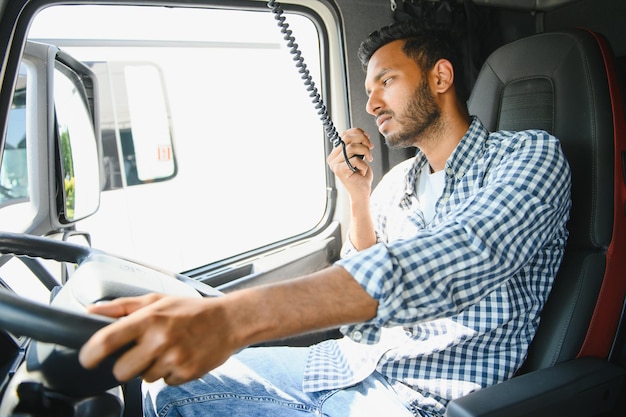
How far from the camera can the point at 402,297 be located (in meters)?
0.80

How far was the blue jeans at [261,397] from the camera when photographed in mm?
1229

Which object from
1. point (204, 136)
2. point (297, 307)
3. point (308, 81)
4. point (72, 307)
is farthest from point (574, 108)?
point (204, 136)

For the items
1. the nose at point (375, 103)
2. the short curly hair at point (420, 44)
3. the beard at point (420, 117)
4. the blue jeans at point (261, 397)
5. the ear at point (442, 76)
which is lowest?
the blue jeans at point (261, 397)

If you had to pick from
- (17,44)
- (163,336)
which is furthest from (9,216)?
(163,336)

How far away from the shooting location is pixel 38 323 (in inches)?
25.8

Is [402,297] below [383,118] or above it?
below

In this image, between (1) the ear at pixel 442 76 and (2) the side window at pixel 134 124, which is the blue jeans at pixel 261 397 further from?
(2) the side window at pixel 134 124

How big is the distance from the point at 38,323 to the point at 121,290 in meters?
0.25

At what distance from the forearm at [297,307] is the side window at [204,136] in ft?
4.99

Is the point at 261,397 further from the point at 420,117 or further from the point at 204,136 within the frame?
the point at 204,136

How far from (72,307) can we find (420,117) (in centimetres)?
111

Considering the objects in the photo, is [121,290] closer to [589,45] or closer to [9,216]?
[9,216]

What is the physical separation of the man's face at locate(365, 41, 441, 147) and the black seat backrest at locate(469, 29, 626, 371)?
0.34 m

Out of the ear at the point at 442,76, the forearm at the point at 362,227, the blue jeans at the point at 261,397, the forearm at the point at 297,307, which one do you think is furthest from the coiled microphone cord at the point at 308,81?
the forearm at the point at 297,307
